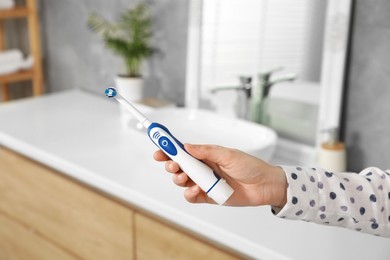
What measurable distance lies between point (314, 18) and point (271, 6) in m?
0.15

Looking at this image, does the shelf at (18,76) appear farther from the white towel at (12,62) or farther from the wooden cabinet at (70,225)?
the wooden cabinet at (70,225)

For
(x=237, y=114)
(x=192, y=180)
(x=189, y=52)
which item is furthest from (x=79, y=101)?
(x=192, y=180)

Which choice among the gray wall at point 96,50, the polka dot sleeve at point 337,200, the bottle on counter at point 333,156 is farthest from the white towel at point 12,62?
the polka dot sleeve at point 337,200

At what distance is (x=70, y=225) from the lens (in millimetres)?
1508

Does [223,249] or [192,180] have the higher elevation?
[192,180]

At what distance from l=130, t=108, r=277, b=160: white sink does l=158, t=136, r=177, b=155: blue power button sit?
0.64 meters

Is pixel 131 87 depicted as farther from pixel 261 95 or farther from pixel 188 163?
pixel 188 163

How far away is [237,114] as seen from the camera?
5.49ft

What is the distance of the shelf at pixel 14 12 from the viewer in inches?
83.5

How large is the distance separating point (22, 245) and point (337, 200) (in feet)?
3.82

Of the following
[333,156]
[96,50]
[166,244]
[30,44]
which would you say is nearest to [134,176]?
[166,244]

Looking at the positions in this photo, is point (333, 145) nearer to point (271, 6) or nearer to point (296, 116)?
point (296, 116)

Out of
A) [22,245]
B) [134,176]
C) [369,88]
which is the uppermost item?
[369,88]

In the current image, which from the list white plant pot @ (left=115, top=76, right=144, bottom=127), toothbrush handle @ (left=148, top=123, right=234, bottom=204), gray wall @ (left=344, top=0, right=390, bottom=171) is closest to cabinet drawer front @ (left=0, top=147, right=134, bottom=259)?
white plant pot @ (left=115, top=76, right=144, bottom=127)
